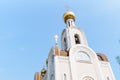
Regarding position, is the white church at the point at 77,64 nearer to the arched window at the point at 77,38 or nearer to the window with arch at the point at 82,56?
the window with arch at the point at 82,56

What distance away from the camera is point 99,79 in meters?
17.9

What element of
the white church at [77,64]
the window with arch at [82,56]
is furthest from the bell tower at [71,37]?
the window with arch at [82,56]

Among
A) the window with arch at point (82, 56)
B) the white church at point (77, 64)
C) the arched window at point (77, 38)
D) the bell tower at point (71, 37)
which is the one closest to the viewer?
the white church at point (77, 64)

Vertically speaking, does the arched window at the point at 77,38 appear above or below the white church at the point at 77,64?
above

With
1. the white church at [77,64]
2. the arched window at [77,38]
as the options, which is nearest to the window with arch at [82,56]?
the white church at [77,64]

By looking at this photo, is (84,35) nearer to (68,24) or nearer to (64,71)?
(68,24)

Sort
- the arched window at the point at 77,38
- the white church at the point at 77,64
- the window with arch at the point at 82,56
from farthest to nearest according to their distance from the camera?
the arched window at the point at 77,38
the window with arch at the point at 82,56
the white church at the point at 77,64

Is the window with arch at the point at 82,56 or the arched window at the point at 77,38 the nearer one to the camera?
the window with arch at the point at 82,56

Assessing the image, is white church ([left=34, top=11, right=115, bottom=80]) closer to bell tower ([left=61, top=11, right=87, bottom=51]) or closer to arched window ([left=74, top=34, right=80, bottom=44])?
bell tower ([left=61, top=11, right=87, bottom=51])

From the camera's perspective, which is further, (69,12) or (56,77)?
A: (69,12)

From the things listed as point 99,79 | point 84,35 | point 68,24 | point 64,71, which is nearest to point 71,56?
point 64,71

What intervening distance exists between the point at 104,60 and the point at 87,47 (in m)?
1.95

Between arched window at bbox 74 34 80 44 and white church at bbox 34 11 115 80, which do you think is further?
arched window at bbox 74 34 80 44

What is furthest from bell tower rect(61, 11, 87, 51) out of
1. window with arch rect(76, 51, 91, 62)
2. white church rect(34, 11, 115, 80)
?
window with arch rect(76, 51, 91, 62)
